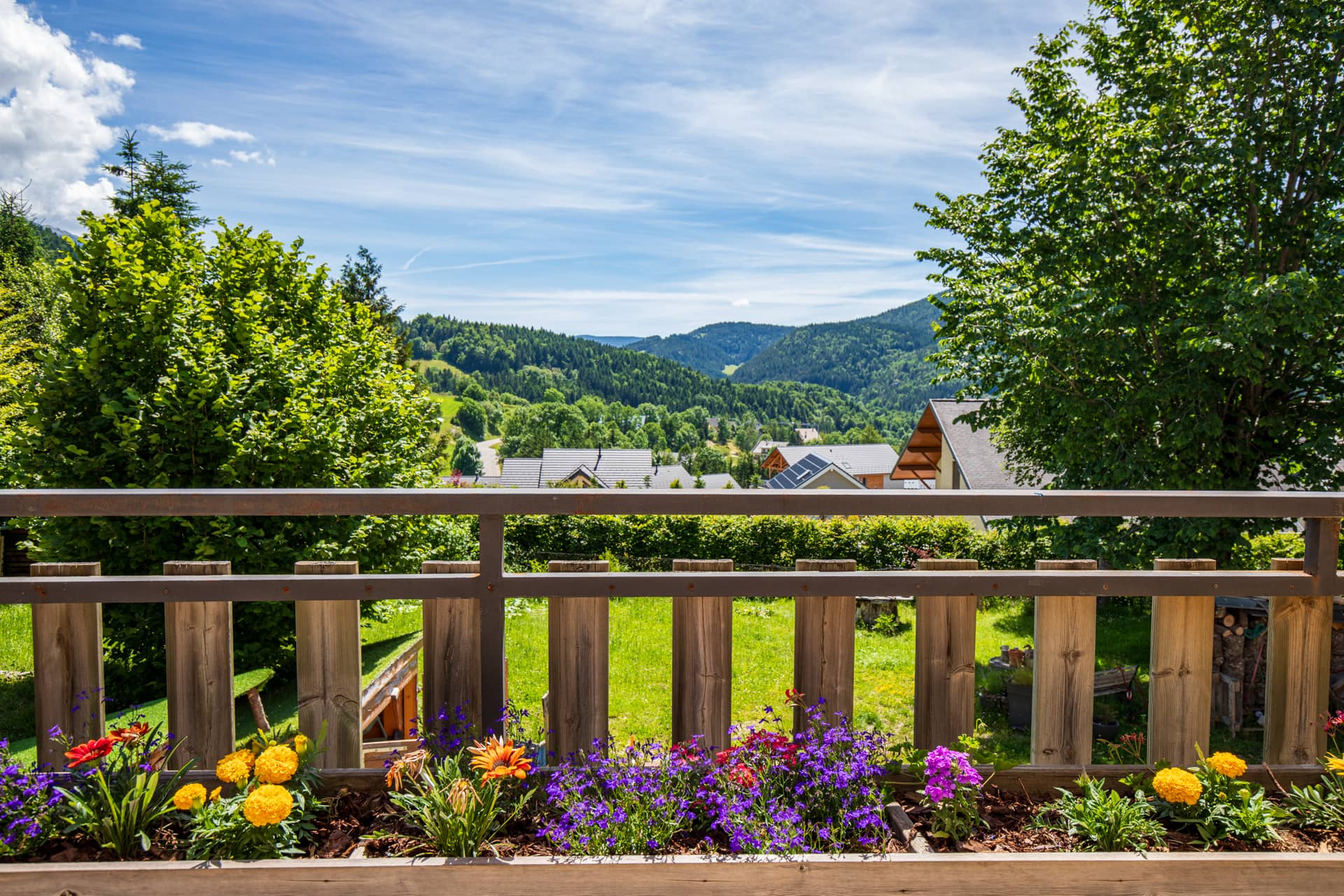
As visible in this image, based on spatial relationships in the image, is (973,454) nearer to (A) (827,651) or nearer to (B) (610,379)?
(A) (827,651)

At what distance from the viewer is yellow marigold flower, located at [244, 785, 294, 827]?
61.6 inches

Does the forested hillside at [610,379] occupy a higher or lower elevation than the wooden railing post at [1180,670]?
higher

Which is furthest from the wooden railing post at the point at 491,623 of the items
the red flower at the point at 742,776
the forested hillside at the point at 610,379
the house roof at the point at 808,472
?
the forested hillside at the point at 610,379

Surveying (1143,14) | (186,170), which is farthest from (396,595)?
(186,170)

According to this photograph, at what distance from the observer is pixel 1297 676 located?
209 cm

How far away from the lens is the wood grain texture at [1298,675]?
6.81 feet

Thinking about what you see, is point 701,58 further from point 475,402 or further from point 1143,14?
point 475,402

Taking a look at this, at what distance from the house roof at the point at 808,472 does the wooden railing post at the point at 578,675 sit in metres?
52.3

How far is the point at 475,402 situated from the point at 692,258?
80.3 meters

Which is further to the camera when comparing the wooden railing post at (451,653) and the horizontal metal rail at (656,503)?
the wooden railing post at (451,653)

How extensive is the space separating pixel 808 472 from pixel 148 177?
4350 cm

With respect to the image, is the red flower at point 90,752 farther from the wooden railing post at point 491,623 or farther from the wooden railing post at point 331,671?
the wooden railing post at point 491,623

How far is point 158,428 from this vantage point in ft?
20.4

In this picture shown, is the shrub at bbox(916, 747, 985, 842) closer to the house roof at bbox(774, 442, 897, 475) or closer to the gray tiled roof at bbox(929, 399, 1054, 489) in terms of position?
the gray tiled roof at bbox(929, 399, 1054, 489)
